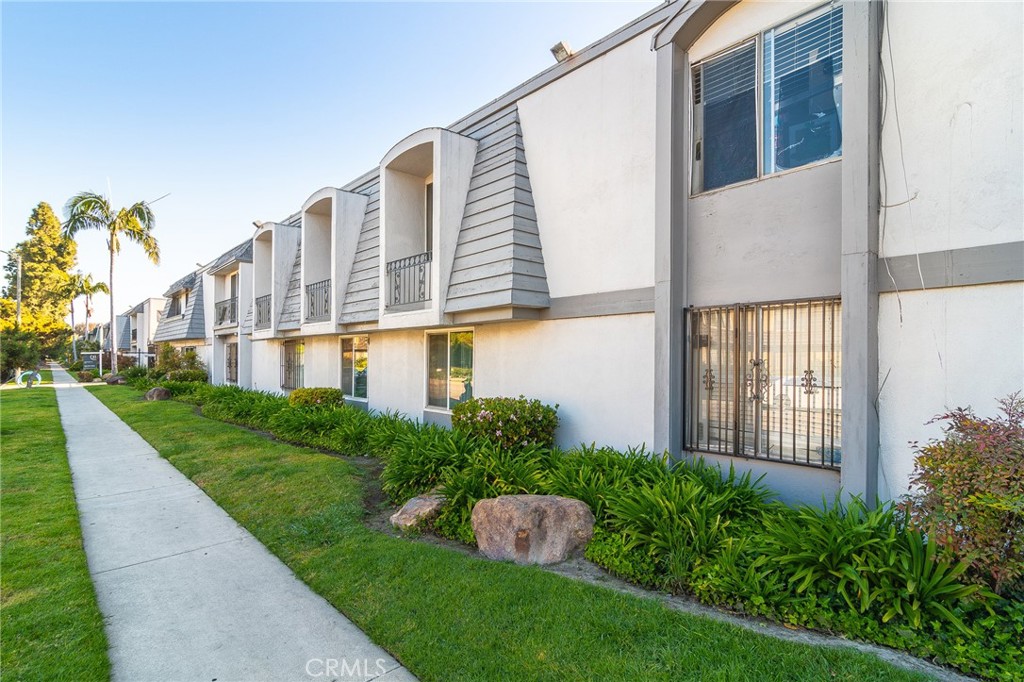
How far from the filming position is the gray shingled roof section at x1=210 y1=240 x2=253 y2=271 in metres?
18.2

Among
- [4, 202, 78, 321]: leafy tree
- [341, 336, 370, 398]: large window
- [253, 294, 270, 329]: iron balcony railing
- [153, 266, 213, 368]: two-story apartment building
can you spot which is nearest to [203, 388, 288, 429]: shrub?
[341, 336, 370, 398]: large window

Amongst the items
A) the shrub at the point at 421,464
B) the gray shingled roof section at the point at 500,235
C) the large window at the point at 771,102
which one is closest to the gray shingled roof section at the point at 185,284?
the gray shingled roof section at the point at 500,235

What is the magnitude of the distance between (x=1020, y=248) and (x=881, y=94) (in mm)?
1930

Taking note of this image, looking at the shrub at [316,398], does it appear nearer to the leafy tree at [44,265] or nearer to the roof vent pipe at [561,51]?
the roof vent pipe at [561,51]

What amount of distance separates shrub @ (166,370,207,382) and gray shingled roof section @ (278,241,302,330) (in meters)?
11.8

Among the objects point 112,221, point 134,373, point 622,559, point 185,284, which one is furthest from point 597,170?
point 134,373

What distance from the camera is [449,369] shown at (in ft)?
33.5

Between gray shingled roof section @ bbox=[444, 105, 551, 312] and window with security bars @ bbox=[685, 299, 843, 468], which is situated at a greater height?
gray shingled roof section @ bbox=[444, 105, 551, 312]

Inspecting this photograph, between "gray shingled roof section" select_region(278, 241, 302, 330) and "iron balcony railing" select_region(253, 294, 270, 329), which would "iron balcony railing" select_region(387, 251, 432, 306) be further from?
"iron balcony railing" select_region(253, 294, 270, 329)

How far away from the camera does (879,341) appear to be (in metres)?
4.69

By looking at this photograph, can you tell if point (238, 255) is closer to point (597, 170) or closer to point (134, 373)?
point (597, 170)

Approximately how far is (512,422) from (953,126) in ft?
19.3

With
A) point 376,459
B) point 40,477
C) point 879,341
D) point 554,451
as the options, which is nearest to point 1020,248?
point 879,341

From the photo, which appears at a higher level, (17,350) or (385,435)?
(17,350)
